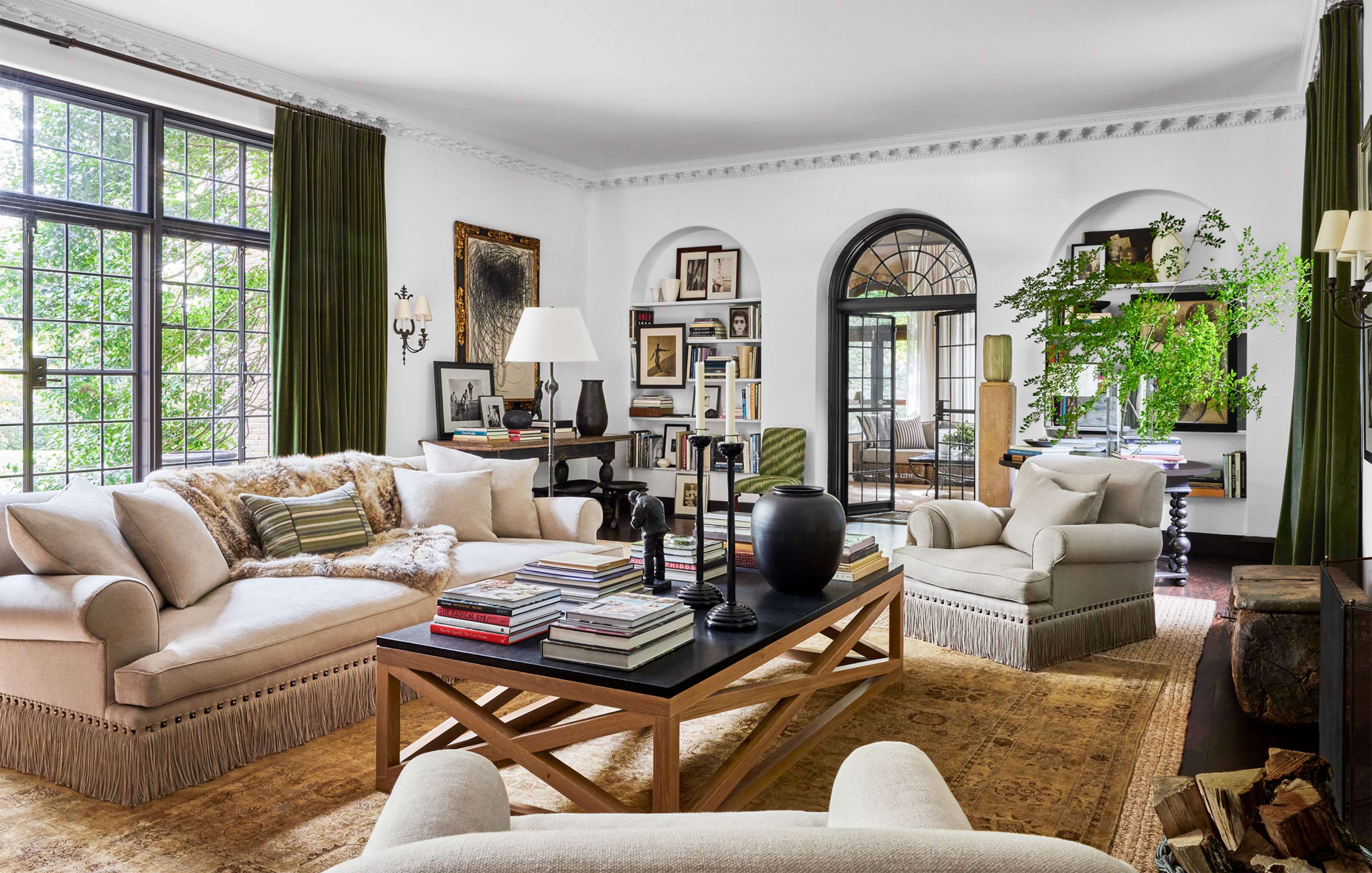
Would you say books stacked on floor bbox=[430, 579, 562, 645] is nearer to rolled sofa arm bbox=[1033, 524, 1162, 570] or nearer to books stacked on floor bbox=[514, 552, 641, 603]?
books stacked on floor bbox=[514, 552, 641, 603]

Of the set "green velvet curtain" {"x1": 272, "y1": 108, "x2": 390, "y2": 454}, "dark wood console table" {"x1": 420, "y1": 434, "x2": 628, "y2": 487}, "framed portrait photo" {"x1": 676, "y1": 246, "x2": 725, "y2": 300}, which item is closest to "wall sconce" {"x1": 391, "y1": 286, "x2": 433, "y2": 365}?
"green velvet curtain" {"x1": 272, "y1": 108, "x2": 390, "y2": 454}

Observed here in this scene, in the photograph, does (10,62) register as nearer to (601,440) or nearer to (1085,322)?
(601,440)

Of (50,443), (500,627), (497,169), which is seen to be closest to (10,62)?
(50,443)

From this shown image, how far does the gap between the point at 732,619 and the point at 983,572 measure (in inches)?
64.8

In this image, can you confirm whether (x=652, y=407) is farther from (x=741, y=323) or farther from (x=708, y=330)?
(x=741, y=323)

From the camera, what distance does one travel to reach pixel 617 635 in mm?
2312

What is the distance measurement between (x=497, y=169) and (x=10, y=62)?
10.9 feet

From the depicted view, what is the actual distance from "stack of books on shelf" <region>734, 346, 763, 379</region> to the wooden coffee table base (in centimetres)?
481

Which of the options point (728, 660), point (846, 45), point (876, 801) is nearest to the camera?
point (876, 801)

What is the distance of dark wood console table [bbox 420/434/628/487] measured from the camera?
6.41 metres

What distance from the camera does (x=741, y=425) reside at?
26.4 ft

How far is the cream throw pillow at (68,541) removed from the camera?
2.73 m

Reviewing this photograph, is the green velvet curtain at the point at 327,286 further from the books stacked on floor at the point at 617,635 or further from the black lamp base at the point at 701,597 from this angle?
the books stacked on floor at the point at 617,635

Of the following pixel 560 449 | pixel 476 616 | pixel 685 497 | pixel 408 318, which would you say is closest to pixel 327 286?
pixel 408 318
